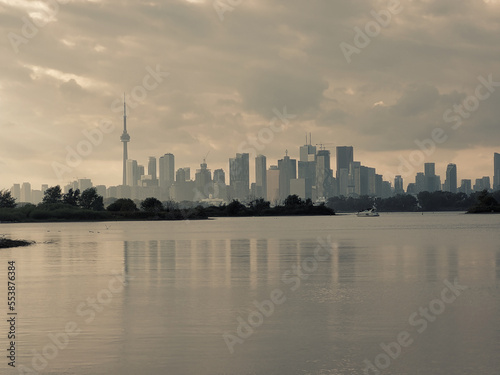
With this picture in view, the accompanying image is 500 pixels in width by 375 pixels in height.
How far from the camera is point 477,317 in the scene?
26562 mm

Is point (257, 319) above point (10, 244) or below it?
below

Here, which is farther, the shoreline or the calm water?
the shoreline

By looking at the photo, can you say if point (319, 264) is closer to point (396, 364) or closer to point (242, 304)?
point (242, 304)

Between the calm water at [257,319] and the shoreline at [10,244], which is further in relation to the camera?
the shoreline at [10,244]

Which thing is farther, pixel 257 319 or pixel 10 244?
pixel 10 244

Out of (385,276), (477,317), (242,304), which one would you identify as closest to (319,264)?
(385,276)

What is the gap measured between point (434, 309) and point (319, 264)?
23262mm

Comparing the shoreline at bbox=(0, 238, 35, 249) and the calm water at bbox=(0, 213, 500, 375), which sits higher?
the shoreline at bbox=(0, 238, 35, 249)

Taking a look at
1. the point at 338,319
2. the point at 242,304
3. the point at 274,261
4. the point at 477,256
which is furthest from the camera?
the point at 477,256

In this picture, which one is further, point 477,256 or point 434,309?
point 477,256

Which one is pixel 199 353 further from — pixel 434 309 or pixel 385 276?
pixel 385 276

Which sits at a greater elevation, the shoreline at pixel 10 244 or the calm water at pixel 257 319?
the shoreline at pixel 10 244

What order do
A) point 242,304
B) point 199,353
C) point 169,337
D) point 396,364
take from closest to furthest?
point 396,364 < point 199,353 < point 169,337 < point 242,304

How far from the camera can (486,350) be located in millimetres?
20406
